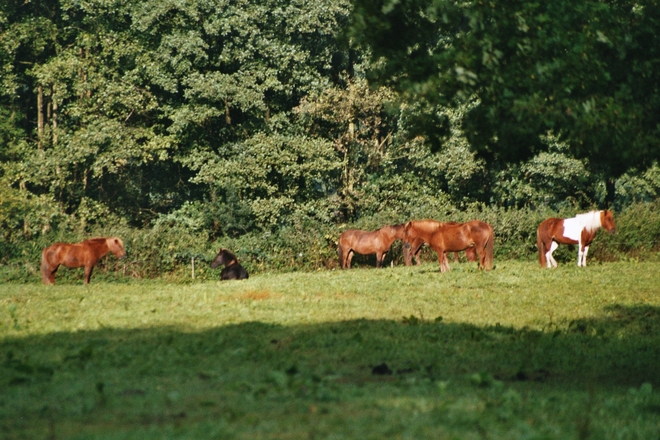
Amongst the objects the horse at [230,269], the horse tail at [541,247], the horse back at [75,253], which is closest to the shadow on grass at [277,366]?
the horse tail at [541,247]

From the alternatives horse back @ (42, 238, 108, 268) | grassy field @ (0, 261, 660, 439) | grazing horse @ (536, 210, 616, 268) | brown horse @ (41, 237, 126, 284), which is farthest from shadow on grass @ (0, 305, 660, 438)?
horse back @ (42, 238, 108, 268)

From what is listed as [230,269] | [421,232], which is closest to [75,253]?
[230,269]

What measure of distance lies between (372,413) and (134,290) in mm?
15625

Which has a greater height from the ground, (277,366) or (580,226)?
(580,226)

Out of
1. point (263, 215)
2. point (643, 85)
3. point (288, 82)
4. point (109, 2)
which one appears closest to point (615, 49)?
point (643, 85)

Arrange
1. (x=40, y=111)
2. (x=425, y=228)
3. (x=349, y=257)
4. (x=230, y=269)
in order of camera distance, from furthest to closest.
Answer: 1. (x=40, y=111)
2. (x=349, y=257)
3. (x=230, y=269)
4. (x=425, y=228)

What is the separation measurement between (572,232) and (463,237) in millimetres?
4432

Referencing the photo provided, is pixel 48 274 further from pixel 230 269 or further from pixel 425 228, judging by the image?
pixel 425 228

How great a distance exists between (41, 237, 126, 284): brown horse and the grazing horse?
14.2 meters

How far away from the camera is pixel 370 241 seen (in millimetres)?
36469

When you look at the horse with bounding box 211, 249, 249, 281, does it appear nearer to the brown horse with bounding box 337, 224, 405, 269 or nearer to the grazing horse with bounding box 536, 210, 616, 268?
the brown horse with bounding box 337, 224, 405, 269

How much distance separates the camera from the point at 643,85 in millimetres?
12422

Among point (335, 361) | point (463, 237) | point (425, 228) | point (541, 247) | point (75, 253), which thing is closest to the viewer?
point (335, 361)

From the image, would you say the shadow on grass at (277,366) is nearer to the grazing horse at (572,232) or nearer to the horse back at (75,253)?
the grazing horse at (572,232)
